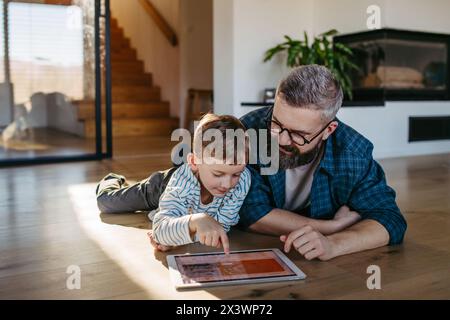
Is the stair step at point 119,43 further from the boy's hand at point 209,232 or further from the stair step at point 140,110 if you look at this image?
the boy's hand at point 209,232

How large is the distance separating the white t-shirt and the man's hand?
296 mm

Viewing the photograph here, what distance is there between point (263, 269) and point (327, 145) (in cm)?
48

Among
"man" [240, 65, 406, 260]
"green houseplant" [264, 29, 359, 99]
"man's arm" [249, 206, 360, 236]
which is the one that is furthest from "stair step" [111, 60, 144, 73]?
"man's arm" [249, 206, 360, 236]

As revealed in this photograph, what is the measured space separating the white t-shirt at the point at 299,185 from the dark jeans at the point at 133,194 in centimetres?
45

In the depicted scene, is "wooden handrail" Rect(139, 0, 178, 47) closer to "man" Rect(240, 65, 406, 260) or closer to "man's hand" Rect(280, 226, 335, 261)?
"man" Rect(240, 65, 406, 260)

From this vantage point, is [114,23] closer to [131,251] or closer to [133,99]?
[133,99]

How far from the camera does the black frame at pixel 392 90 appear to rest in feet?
14.7

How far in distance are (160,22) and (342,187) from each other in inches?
224

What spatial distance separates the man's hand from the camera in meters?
1.39

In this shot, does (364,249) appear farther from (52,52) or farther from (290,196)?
(52,52)

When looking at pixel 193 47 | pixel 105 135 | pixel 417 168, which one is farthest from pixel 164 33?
pixel 417 168

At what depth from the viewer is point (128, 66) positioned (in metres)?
7.14

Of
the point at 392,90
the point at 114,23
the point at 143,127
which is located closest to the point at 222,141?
the point at 392,90

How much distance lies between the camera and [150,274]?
1.41 metres
